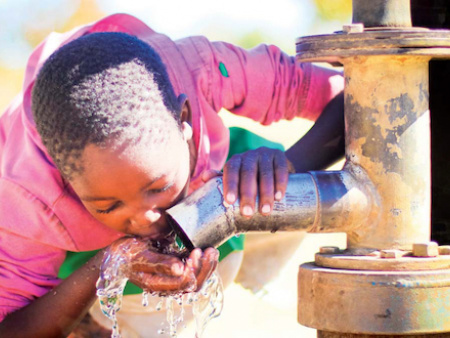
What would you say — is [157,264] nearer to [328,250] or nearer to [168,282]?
[168,282]

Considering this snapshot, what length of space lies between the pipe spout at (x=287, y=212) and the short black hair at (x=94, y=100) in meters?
0.30

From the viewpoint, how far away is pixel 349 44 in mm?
1524

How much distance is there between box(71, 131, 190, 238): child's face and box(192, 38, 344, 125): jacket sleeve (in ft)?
2.18

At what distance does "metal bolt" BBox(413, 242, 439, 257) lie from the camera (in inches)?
59.7

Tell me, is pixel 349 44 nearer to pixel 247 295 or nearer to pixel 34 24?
pixel 247 295

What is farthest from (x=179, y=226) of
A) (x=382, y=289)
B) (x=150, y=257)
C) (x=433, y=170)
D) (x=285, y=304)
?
(x=285, y=304)

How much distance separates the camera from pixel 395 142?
159 cm

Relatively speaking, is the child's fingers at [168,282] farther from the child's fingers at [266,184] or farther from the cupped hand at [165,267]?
the child's fingers at [266,184]

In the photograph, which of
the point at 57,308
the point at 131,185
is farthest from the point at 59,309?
the point at 131,185

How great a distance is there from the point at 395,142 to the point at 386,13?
10.8 inches

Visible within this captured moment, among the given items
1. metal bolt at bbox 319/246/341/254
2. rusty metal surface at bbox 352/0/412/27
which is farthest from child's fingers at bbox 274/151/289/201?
rusty metal surface at bbox 352/0/412/27

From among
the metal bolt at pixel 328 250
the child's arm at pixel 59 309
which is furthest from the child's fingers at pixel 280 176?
the child's arm at pixel 59 309

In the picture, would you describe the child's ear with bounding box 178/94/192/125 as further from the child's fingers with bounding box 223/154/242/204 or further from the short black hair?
the child's fingers with bounding box 223/154/242/204

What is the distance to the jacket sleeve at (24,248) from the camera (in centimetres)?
224
